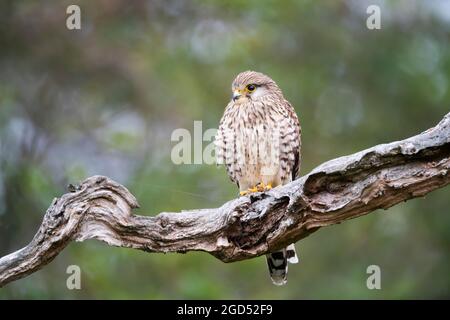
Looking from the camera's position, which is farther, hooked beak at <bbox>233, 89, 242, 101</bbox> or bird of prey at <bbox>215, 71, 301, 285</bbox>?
hooked beak at <bbox>233, 89, 242, 101</bbox>

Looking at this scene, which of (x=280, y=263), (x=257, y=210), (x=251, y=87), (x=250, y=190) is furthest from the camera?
(x=251, y=87)

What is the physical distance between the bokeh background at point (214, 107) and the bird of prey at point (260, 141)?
3.01 metres

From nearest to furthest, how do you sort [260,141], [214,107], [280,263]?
[260,141], [280,263], [214,107]

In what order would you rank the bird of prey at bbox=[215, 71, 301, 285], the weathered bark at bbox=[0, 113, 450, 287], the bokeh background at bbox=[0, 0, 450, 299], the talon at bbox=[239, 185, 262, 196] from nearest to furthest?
the weathered bark at bbox=[0, 113, 450, 287] < the talon at bbox=[239, 185, 262, 196] < the bird of prey at bbox=[215, 71, 301, 285] < the bokeh background at bbox=[0, 0, 450, 299]

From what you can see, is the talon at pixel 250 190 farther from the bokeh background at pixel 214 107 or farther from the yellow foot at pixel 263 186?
the bokeh background at pixel 214 107

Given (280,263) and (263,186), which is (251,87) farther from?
(280,263)

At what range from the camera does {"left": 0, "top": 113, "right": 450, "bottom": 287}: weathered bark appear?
4.22 metres

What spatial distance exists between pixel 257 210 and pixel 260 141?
1.07m

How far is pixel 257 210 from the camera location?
455 centimetres

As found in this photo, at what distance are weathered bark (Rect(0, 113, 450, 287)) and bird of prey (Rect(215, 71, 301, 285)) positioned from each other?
34.6 inches

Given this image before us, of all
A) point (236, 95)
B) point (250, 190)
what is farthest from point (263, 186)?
point (236, 95)

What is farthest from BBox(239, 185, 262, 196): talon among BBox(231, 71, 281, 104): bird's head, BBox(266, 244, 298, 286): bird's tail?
BBox(231, 71, 281, 104): bird's head

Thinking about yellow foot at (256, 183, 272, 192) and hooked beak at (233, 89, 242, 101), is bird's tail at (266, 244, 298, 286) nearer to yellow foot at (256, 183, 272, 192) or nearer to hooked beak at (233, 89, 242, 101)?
yellow foot at (256, 183, 272, 192)

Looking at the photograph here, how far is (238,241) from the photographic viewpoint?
459 cm
